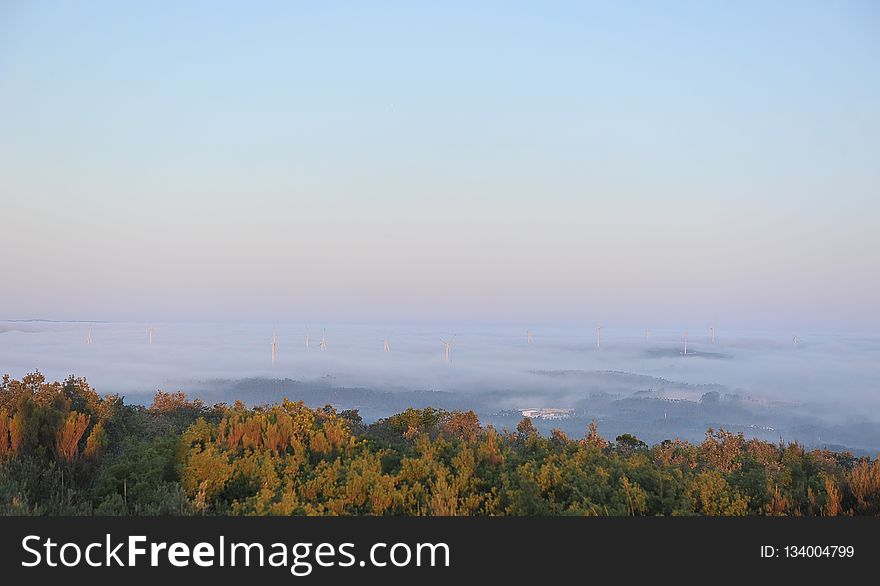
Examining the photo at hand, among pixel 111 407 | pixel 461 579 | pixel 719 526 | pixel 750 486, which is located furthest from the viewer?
pixel 111 407

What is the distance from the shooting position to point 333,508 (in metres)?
7.69

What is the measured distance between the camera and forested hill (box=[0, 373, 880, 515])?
7.82 metres

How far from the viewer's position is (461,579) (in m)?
5.83

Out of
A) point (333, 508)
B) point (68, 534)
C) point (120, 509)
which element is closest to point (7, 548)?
point (68, 534)

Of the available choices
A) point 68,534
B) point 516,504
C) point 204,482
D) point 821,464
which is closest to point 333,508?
point 204,482

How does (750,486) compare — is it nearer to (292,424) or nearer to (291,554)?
(291,554)

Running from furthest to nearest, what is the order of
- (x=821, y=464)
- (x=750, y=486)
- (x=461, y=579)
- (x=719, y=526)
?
1. (x=821, y=464)
2. (x=750, y=486)
3. (x=719, y=526)
4. (x=461, y=579)

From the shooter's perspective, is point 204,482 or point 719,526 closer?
point 719,526

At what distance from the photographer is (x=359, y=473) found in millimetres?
8812

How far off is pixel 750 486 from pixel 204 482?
682 centimetres

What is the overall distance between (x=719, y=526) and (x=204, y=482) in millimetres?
5615

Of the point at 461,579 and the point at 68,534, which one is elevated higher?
the point at 68,534

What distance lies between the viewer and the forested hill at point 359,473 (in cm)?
782

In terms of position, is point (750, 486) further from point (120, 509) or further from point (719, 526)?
point (120, 509)
